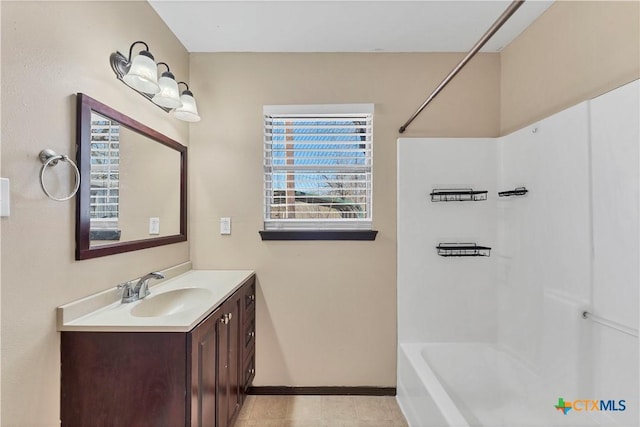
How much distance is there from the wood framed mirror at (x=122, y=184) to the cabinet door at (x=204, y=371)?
0.59 metres

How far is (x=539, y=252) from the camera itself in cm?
175

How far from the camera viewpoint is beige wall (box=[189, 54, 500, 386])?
2203 millimetres

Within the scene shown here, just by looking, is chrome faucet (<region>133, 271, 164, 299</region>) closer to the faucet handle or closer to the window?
the faucet handle

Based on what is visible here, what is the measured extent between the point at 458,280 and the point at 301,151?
1511mm

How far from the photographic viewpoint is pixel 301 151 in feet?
7.36

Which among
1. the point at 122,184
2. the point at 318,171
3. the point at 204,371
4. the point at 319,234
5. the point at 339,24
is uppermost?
the point at 339,24

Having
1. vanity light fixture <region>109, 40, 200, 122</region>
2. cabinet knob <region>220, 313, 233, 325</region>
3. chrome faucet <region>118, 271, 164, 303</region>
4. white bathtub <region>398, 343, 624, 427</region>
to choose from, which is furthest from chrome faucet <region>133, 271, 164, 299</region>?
white bathtub <region>398, 343, 624, 427</region>

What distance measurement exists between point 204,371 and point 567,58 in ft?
8.19

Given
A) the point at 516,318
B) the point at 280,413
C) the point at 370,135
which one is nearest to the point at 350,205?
the point at 370,135

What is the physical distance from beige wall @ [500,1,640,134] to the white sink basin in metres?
2.26

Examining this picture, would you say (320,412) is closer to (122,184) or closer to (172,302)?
(172,302)

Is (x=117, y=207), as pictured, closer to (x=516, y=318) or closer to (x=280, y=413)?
(x=280, y=413)

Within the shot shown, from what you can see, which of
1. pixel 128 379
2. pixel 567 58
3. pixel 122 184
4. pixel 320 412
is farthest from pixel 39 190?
pixel 567 58

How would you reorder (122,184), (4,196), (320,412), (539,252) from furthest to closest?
(320,412) < (539,252) < (122,184) < (4,196)
